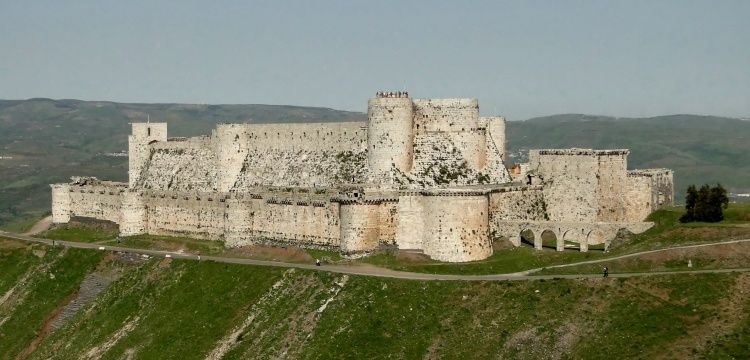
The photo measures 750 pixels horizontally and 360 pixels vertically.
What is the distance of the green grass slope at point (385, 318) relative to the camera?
200 feet

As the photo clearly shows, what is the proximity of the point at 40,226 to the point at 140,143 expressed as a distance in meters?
17.7

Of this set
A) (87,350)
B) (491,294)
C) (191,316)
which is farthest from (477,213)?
(87,350)

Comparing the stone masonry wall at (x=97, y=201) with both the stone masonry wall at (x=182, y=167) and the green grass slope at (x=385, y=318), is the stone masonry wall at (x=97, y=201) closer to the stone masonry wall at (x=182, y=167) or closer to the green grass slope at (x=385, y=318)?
the stone masonry wall at (x=182, y=167)

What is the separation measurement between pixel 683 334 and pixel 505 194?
102 ft

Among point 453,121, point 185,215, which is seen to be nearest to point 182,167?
point 185,215

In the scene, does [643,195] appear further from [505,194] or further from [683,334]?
[683,334]

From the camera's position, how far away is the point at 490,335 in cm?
6456

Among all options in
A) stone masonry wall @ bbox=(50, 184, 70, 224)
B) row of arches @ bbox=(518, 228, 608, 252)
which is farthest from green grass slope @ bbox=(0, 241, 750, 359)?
stone masonry wall @ bbox=(50, 184, 70, 224)

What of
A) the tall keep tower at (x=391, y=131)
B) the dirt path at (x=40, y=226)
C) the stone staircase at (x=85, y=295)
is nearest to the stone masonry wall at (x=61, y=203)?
the dirt path at (x=40, y=226)

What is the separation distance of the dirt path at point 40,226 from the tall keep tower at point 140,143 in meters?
12.9

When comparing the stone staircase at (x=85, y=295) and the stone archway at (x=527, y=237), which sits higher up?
the stone archway at (x=527, y=237)

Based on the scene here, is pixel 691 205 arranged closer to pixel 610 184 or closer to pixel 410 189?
pixel 610 184

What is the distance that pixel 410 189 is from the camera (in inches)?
3356

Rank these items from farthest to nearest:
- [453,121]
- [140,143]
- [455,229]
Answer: [140,143] → [453,121] → [455,229]
